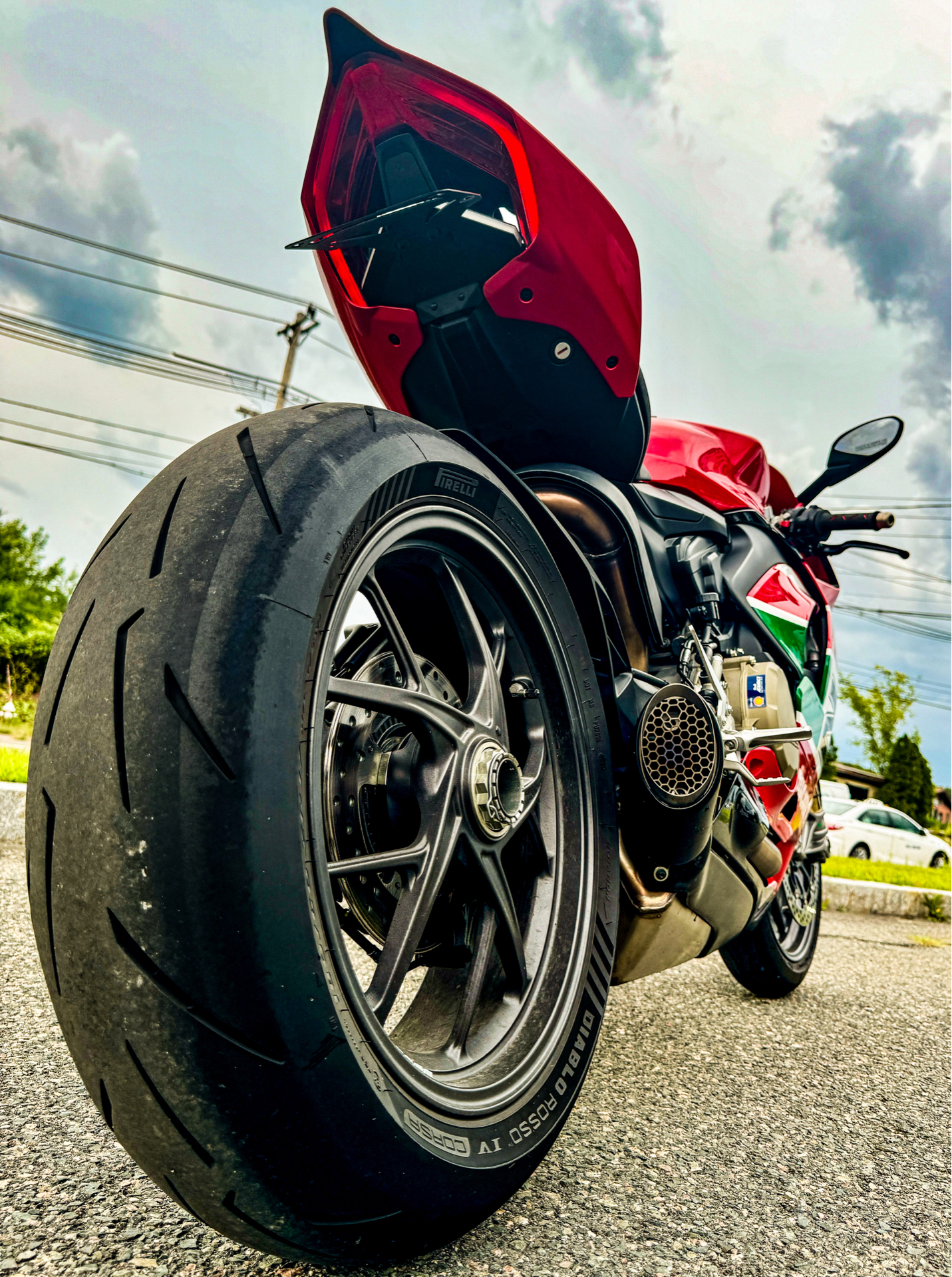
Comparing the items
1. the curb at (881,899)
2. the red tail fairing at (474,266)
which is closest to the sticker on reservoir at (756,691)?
the red tail fairing at (474,266)

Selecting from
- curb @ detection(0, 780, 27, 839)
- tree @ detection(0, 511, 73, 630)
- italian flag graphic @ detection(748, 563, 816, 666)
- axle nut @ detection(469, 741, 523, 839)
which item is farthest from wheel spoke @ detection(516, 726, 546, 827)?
tree @ detection(0, 511, 73, 630)

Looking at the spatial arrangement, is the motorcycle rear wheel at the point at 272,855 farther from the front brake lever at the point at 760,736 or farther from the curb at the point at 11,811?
the curb at the point at 11,811

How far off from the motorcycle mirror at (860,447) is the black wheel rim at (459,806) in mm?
1425

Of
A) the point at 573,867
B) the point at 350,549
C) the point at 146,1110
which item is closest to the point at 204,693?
the point at 350,549

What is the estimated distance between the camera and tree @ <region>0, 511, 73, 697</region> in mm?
18906

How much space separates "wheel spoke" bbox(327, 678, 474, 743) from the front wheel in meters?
1.67

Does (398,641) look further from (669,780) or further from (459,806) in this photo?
(669,780)

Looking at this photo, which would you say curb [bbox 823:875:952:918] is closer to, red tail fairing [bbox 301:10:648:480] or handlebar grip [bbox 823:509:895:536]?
handlebar grip [bbox 823:509:895:536]

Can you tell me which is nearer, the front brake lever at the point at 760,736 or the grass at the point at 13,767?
the front brake lever at the point at 760,736

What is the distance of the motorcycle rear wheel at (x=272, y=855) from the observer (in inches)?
28.7

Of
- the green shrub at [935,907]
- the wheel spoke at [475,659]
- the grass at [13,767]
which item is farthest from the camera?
the green shrub at [935,907]

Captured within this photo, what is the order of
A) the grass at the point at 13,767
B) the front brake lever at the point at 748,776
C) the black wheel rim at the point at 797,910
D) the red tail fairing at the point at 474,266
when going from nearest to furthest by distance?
the red tail fairing at the point at 474,266 → the front brake lever at the point at 748,776 → the black wheel rim at the point at 797,910 → the grass at the point at 13,767

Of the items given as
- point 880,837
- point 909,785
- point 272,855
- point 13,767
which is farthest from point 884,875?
point 909,785

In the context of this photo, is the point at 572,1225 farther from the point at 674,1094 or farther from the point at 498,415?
the point at 498,415
